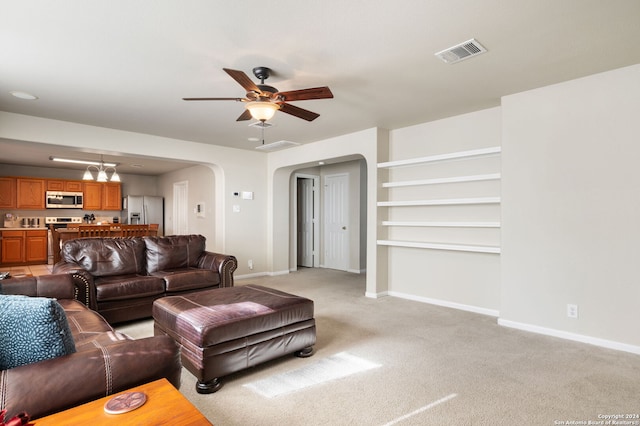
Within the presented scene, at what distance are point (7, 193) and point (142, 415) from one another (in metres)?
9.45

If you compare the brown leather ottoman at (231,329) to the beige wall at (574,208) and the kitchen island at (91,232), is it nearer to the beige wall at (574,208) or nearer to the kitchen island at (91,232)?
the beige wall at (574,208)

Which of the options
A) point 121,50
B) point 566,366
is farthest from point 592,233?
point 121,50

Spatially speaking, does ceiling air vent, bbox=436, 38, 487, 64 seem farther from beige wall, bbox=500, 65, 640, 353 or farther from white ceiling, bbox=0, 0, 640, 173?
beige wall, bbox=500, 65, 640, 353

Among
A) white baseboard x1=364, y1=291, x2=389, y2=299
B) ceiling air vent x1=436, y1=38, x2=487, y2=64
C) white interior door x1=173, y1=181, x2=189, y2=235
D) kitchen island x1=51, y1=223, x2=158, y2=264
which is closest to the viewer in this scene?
ceiling air vent x1=436, y1=38, x2=487, y2=64

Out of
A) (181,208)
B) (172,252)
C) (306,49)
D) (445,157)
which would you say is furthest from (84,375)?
(181,208)

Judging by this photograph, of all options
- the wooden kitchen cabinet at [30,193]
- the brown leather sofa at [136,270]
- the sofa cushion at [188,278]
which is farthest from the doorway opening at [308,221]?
the wooden kitchen cabinet at [30,193]

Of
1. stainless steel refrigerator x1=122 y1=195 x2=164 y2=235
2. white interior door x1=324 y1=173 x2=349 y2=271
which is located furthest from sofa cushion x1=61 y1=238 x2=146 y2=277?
stainless steel refrigerator x1=122 y1=195 x2=164 y2=235

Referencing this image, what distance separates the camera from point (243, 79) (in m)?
2.51

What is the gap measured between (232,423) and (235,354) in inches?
20.3

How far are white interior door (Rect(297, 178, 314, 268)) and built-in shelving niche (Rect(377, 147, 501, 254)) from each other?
128 inches

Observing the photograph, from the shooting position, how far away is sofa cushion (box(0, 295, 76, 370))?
1238 millimetres

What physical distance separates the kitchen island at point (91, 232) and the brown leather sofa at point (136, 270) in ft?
4.35

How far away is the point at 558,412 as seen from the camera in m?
2.07

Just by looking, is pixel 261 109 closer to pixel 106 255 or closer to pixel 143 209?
pixel 106 255
